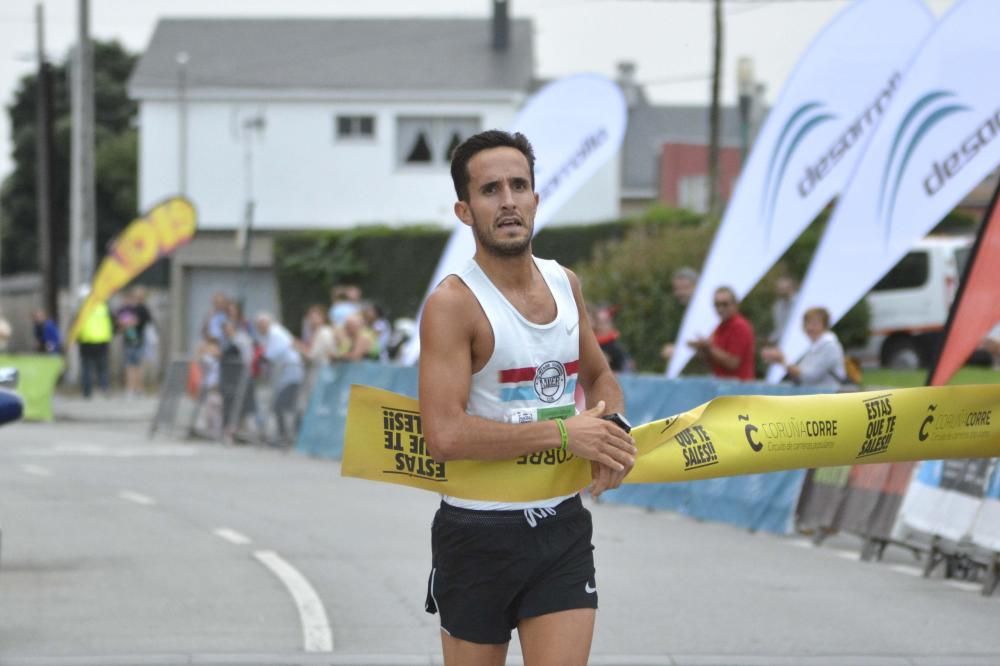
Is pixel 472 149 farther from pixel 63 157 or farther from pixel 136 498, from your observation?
pixel 63 157

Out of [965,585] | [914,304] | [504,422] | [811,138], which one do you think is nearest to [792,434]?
[504,422]

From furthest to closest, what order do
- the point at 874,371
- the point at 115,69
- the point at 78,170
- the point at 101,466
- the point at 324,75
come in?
the point at 115,69 → the point at 324,75 → the point at 78,170 → the point at 874,371 → the point at 101,466

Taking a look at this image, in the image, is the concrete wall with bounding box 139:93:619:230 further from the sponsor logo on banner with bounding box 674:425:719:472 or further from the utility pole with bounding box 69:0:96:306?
the sponsor logo on banner with bounding box 674:425:719:472

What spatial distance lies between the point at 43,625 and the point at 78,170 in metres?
26.4

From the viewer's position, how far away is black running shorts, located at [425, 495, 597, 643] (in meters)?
4.58

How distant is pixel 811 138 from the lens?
16.1m

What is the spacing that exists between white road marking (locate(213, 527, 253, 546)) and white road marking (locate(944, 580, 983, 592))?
4.74 m

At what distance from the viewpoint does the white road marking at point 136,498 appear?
50.9 ft

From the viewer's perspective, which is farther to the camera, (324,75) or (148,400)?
(324,75)

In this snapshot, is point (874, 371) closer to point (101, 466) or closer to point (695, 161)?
point (101, 466)

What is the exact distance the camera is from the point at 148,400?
3219 cm

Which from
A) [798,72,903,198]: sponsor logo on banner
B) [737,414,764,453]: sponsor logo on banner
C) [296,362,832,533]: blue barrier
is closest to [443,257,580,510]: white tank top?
[737,414,764,453]: sponsor logo on banner

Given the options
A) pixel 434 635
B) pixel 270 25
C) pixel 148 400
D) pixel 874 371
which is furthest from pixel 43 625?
pixel 270 25

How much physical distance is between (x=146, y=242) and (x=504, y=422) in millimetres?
23991
